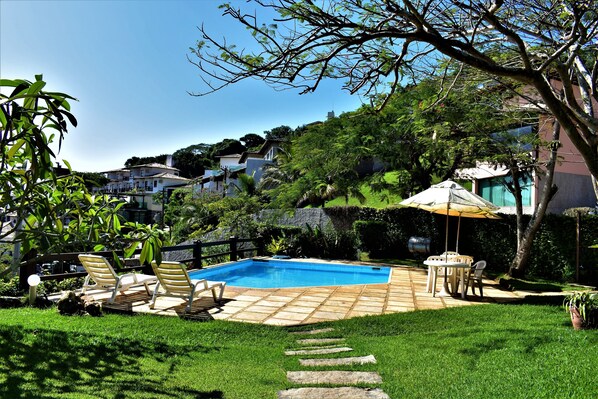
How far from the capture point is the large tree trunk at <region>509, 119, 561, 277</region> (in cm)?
1120

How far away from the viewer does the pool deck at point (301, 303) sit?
7.63 metres

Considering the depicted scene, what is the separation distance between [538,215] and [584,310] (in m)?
6.29

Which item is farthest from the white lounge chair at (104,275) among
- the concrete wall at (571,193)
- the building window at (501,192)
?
the concrete wall at (571,193)

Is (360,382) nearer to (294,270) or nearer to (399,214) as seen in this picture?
(294,270)

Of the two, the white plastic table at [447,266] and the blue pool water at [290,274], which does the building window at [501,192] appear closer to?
the blue pool water at [290,274]

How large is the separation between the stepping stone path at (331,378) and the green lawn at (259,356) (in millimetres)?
131

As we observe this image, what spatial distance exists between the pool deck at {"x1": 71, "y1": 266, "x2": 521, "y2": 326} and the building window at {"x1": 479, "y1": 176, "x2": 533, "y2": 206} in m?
8.94

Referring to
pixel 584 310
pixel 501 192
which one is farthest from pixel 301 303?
pixel 501 192

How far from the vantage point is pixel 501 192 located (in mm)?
20281

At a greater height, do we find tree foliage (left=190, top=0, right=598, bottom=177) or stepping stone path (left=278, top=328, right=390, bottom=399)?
tree foliage (left=190, top=0, right=598, bottom=177)

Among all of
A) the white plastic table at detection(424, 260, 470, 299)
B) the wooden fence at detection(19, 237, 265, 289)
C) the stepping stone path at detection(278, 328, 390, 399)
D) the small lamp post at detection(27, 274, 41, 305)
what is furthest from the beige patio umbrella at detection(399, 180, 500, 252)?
the small lamp post at detection(27, 274, 41, 305)

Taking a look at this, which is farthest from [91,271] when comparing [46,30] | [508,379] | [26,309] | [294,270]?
[294,270]

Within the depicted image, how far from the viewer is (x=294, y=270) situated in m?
15.6

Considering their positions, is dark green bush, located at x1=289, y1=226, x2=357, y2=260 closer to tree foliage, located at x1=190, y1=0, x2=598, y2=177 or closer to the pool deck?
the pool deck
